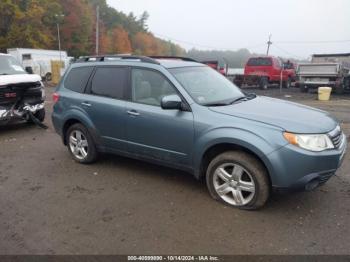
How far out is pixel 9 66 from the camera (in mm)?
8820

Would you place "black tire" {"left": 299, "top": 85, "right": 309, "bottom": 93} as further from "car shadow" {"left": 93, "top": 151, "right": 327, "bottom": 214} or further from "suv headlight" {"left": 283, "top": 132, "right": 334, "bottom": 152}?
"suv headlight" {"left": 283, "top": 132, "right": 334, "bottom": 152}

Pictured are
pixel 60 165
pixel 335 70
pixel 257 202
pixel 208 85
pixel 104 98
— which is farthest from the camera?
pixel 335 70

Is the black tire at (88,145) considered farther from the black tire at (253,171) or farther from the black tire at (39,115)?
the black tire at (39,115)

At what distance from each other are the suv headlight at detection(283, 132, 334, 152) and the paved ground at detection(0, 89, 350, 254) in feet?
2.71

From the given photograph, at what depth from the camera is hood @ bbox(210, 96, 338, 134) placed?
3746 millimetres

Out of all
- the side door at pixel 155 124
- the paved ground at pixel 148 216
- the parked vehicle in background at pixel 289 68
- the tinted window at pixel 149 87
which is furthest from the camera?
the parked vehicle in background at pixel 289 68

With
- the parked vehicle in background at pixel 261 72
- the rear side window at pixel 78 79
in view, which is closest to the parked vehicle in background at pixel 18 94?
the rear side window at pixel 78 79

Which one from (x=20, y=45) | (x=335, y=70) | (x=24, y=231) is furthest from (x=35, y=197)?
(x=20, y=45)

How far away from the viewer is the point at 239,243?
3377mm

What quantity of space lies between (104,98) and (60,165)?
58.7 inches

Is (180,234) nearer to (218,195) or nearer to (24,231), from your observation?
(218,195)

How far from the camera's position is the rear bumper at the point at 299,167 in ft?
11.8

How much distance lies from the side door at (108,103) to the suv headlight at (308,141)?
7.63ft

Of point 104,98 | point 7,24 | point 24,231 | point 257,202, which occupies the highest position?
point 7,24
